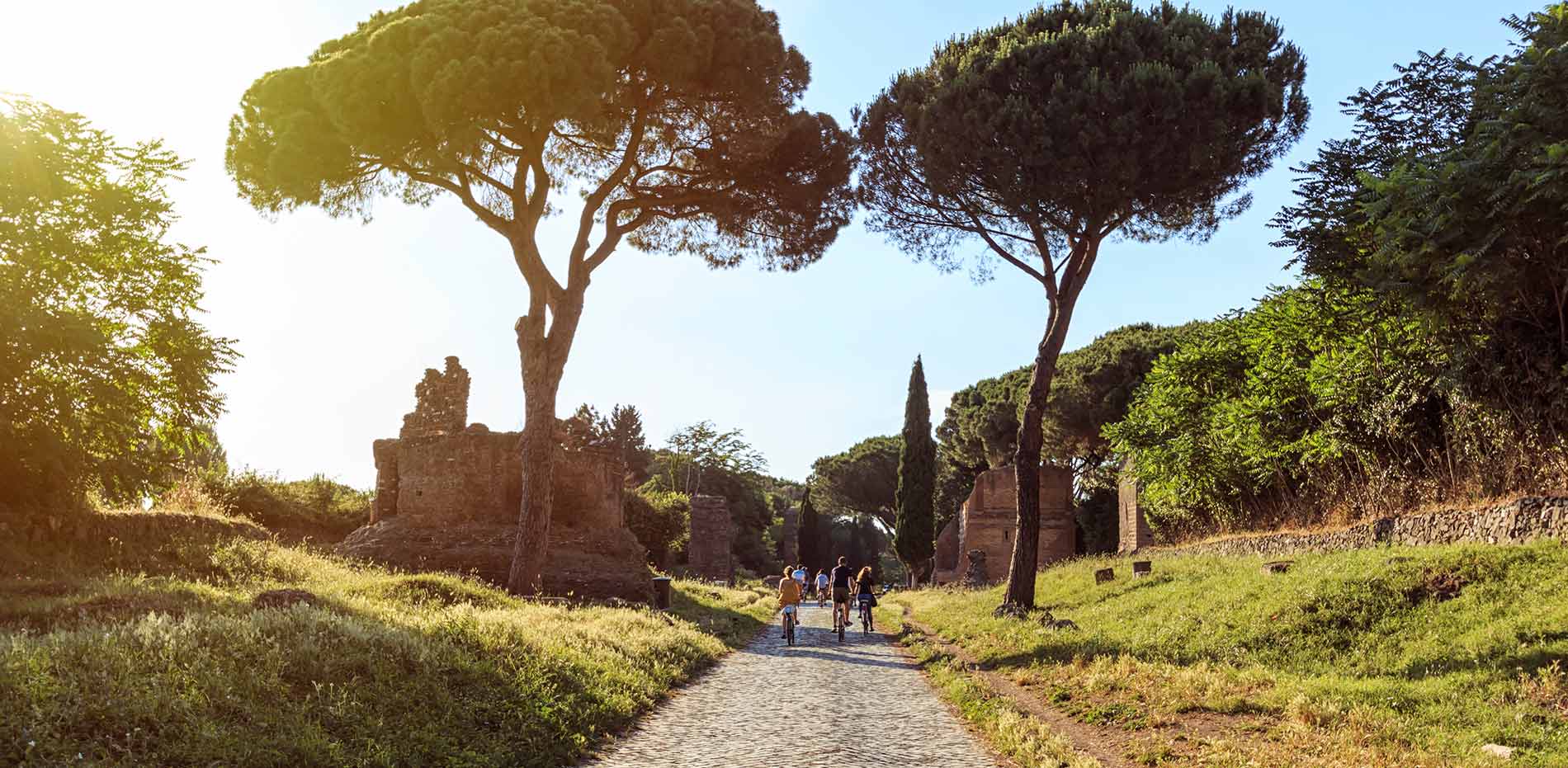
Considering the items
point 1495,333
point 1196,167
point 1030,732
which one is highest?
point 1196,167

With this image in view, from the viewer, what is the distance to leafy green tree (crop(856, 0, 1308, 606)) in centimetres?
1822

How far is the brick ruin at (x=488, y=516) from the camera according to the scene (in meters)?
22.3

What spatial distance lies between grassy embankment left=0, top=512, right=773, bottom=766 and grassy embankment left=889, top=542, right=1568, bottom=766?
3676 millimetres

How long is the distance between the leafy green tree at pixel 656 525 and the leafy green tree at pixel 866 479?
26.2 m

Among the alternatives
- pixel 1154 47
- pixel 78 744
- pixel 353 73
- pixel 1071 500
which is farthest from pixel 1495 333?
pixel 1071 500

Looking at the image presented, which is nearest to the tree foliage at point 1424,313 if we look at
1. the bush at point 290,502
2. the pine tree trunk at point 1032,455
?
the pine tree trunk at point 1032,455

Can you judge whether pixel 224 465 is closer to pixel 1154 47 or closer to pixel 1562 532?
pixel 1154 47

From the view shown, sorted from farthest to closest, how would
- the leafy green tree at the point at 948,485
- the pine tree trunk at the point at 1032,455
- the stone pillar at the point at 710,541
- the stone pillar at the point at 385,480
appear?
the leafy green tree at the point at 948,485 < the stone pillar at the point at 710,541 < the stone pillar at the point at 385,480 < the pine tree trunk at the point at 1032,455

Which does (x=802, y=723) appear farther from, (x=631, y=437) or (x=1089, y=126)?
(x=631, y=437)

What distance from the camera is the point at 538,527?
20125mm

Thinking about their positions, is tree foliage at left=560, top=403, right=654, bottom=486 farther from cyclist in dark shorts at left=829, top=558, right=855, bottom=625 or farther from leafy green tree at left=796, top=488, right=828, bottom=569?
cyclist in dark shorts at left=829, top=558, right=855, bottom=625

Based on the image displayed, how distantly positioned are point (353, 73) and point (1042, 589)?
18297 mm

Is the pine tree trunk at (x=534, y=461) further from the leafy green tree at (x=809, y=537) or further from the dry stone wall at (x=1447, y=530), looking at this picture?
the leafy green tree at (x=809, y=537)

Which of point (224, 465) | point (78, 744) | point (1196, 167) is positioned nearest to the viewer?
point (78, 744)
